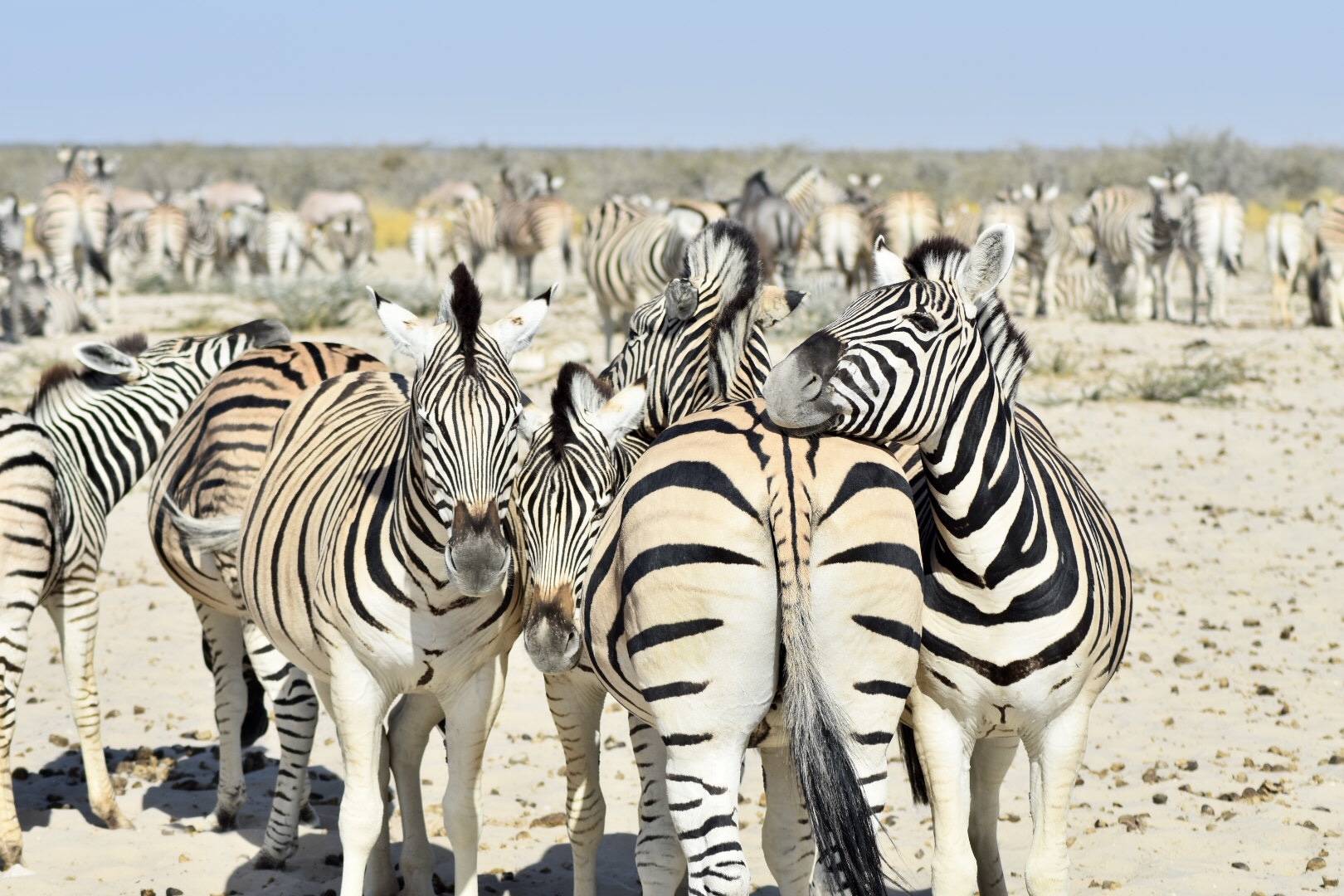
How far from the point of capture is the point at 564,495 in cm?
365

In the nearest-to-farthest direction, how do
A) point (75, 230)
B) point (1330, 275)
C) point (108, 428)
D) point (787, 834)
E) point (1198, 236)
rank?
point (787, 834)
point (108, 428)
point (1330, 275)
point (1198, 236)
point (75, 230)

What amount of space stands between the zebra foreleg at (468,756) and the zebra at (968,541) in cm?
127

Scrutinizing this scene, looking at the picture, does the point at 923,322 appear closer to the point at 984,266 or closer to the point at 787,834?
the point at 984,266

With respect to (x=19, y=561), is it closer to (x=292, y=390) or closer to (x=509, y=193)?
(x=292, y=390)

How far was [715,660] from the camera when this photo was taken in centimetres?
320

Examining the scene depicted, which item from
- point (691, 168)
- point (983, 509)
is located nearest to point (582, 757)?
point (983, 509)

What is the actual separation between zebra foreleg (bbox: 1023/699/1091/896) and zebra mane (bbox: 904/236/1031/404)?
0.84 metres

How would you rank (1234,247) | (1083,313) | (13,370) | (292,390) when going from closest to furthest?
(292,390) < (13,370) < (1234,247) < (1083,313)

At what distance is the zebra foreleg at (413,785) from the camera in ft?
16.2

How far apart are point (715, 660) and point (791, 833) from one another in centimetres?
105

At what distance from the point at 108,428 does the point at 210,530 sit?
61.2 inches

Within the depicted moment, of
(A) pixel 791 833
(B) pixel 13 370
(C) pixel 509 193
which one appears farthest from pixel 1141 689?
(C) pixel 509 193

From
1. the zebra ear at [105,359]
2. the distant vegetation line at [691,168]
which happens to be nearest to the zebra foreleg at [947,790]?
the zebra ear at [105,359]

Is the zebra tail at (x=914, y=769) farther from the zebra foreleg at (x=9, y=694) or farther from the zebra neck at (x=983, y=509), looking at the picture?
the zebra foreleg at (x=9, y=694)
